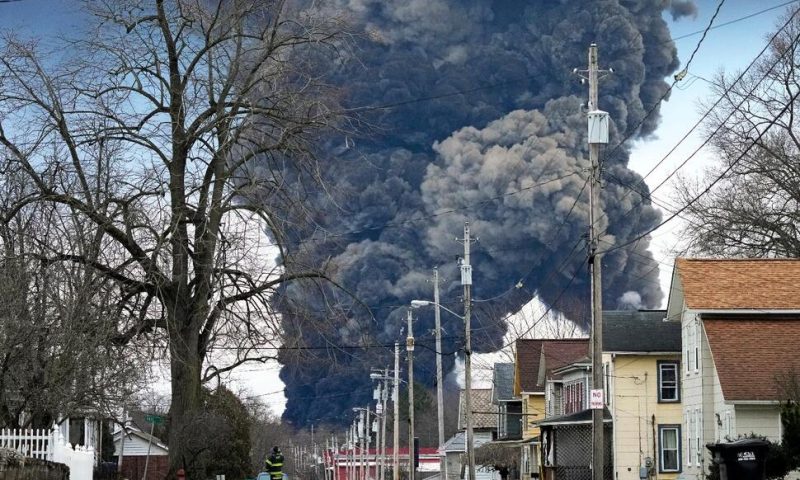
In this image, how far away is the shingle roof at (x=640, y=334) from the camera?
51531 mm

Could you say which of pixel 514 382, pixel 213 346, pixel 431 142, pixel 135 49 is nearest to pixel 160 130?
pixel 135 49

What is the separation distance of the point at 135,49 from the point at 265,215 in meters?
5.08

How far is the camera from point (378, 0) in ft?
622

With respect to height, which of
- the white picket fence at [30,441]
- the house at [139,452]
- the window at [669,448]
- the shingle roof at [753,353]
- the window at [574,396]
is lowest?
the house at [139,452]

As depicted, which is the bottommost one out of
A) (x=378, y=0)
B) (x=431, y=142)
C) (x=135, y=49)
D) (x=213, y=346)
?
(x=213, y=346)

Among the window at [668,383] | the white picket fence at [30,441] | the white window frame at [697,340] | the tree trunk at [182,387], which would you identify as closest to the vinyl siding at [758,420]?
the white window frame at [697,340]

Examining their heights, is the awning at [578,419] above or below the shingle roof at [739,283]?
below

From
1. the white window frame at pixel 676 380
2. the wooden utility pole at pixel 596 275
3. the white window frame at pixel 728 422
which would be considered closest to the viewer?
the wooden utility pole at pixel 596 275

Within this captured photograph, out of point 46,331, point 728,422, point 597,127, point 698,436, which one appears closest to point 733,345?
point 728,422

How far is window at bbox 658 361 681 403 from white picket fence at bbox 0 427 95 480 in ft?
93.1

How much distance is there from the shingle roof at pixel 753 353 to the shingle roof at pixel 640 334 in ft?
26.4

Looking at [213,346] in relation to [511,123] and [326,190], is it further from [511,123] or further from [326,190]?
[511,123]

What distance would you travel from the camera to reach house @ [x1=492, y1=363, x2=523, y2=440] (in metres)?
83.3

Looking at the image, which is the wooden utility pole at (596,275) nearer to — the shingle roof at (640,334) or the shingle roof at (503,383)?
the shingle roof at (640,334)
